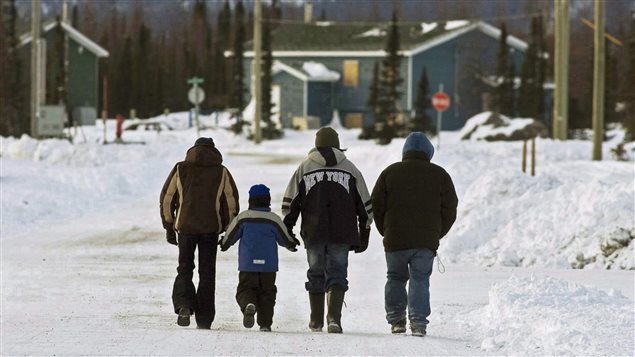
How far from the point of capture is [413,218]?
10.4 m

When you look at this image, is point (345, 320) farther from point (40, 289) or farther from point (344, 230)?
point (40, 289)

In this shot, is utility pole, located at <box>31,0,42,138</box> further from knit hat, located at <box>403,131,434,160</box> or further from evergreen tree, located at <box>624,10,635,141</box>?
knit hat, located at <box>403,131,434,160</box>

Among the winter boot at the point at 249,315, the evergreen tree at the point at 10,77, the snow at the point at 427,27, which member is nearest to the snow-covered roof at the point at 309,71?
the snow at the point at 427,27

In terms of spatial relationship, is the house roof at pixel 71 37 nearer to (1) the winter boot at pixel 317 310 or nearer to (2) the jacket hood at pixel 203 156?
(2) the jacket hood at pixel 203 156

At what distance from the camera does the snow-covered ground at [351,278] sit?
32.2 ft

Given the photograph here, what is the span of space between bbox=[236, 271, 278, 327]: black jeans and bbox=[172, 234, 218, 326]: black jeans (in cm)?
31

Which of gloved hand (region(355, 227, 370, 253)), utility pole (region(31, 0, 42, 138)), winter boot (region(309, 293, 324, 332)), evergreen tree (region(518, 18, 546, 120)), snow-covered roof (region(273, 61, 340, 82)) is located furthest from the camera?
snow-covered roof (region(273, 61, 340, 82))

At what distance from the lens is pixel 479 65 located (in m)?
74.8

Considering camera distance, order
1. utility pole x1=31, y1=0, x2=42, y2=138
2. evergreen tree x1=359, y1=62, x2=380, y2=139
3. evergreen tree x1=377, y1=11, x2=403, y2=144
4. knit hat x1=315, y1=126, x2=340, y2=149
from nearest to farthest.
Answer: knit hat x1=315, y1=126, x2=340, y2=149 < utility pole x1=31, y1=0, x2=42, y2=138 < evergreen tree x1=377, y1=11, x2=403, y2=144 < evergreen tree x1=359, y1=62, x2=380, y2=139

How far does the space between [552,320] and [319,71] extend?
213 feet

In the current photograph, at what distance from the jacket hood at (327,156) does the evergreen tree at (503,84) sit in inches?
2423

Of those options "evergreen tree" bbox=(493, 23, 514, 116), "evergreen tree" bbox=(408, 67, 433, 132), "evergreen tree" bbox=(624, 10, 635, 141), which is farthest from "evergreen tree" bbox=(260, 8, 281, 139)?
"evergreen tree" bbox=(624, 10, 635, 141)

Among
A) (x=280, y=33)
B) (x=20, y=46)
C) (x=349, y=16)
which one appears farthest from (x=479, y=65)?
(x=349, y=16)

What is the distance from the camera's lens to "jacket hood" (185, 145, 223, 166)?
35.4 ft
